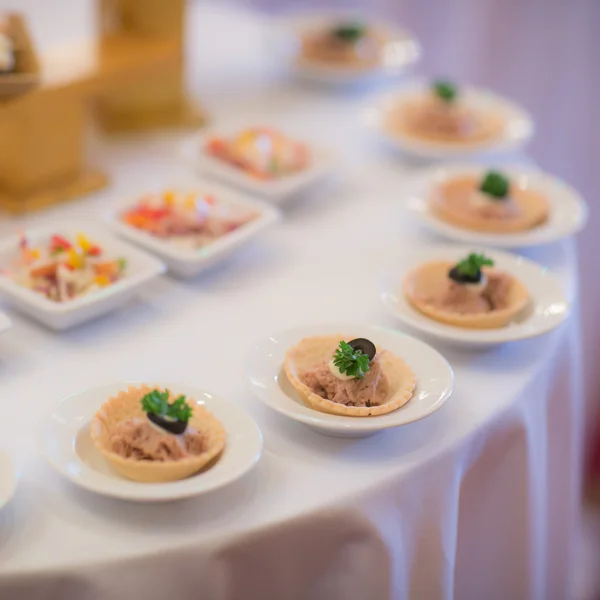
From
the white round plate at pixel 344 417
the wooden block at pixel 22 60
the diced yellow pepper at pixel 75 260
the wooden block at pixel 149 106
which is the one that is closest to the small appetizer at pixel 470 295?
the white round plate at pixel 344 417

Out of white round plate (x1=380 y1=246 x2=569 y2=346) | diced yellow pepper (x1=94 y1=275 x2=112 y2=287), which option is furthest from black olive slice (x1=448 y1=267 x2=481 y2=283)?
diced yellow pepper (x1=94 y1=275 x2=112 y2=287)

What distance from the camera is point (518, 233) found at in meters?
2.18

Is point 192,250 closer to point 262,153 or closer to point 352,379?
point 262,153

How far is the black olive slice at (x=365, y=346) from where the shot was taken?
4.97 ft

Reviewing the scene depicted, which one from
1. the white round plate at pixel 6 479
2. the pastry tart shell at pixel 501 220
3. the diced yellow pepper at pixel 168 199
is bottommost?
the white round plate at pixel 6 479

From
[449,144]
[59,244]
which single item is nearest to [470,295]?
[59,244]

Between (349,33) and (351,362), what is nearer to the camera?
(351,362)

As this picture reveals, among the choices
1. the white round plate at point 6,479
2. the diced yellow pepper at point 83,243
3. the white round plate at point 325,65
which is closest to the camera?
the white round plate at point 6,479

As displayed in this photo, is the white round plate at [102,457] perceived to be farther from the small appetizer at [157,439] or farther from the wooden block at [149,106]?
the wooden block at [149,106]

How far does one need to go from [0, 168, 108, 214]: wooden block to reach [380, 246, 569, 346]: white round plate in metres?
0.86

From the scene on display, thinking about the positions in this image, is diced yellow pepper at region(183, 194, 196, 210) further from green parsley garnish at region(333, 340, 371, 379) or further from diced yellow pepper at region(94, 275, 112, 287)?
green parsley garnish at region(333, 340, 371, 379)

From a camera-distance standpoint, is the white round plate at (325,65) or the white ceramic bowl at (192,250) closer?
the white ceramic bowl at (192,250)

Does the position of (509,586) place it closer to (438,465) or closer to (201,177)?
(438,465)

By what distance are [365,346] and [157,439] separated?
1.32ft
